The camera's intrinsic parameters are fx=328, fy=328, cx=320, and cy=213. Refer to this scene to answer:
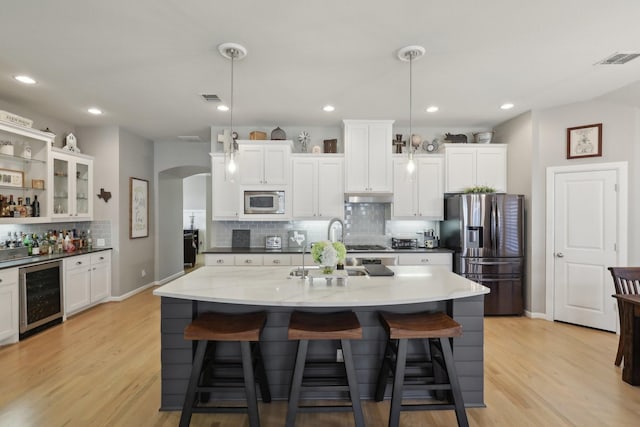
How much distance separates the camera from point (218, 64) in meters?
2.97

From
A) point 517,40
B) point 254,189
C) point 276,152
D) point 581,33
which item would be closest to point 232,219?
point 254,189

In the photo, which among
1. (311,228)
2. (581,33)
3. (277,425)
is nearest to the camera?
(277,425)

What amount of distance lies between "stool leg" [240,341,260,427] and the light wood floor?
250 mm

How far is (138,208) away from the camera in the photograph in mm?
5594

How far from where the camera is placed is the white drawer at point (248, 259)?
14.8 feet

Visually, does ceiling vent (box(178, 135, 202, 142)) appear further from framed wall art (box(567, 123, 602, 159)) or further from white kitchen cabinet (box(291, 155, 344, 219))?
framed wall art (box(567, 123, 602, 159))

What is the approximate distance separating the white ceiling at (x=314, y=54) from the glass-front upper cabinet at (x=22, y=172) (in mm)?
444

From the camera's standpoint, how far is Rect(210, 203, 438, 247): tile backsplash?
512 cm

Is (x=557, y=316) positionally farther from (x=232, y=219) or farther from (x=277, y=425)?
(x=232, y=219)

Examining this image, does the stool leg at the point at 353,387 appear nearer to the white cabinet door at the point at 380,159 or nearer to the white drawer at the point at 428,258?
the white drawer at the point at 428,258

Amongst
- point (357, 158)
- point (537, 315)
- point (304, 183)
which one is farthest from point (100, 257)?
point (537, 315)

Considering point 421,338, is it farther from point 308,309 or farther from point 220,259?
point 220,259

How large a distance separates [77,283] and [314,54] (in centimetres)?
415

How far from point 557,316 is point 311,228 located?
136 inches
